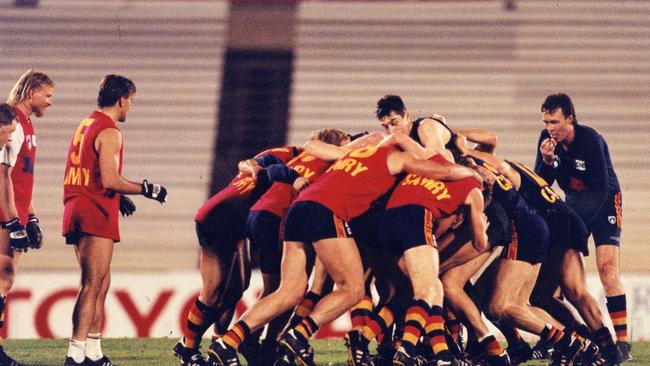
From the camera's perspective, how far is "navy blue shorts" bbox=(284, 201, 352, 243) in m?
6.98

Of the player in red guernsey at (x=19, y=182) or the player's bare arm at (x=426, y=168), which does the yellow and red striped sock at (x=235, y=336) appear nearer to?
the player's bare arm at (x=426, y=168)

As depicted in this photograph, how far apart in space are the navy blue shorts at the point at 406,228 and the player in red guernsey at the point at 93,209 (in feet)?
5.27

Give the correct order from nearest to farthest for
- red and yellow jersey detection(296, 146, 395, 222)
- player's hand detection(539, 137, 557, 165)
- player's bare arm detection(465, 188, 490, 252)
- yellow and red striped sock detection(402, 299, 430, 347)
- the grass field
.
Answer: yellow and red striped sock detection(402, 299, 430, 347)
red and yellow jersey detection(296, 146, 395, 222)
player's bare arm detection(465, 188, 490, 252)
the grass field
player's hand detection(539, 137, 557, 165)

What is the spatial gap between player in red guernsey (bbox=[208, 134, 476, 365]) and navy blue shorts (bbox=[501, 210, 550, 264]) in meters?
0.71

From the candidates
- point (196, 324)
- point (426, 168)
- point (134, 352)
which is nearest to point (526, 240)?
point (426, 168)

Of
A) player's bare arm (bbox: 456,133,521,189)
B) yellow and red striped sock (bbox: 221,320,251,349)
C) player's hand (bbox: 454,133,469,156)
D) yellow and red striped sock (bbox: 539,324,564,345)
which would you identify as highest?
player's hand (bbox: 454,133,469,156)

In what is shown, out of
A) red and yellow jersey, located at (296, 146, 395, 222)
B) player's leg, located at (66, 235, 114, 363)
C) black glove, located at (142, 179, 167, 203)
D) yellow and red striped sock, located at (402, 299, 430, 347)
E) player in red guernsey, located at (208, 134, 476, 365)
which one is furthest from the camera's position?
black glove, located at (142, 179, 167, 203)

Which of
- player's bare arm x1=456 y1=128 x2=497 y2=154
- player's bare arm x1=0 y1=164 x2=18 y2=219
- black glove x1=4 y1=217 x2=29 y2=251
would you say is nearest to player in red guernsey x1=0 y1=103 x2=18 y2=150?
player's bare arm x1=0 y1=164 x2=18 y2=219

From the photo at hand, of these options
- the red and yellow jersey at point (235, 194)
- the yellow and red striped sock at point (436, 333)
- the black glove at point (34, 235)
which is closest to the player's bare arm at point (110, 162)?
the red and yellow jersey at point (235, 194)

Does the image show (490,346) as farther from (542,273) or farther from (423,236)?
(542,273)

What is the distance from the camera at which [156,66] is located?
14.7 m

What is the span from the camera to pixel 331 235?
6980mm

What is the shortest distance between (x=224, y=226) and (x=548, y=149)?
266cm

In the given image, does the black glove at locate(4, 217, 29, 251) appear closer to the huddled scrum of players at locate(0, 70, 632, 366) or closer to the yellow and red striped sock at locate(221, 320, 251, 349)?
the huddled scrum of players at locate(0, 70, 632, 366)
